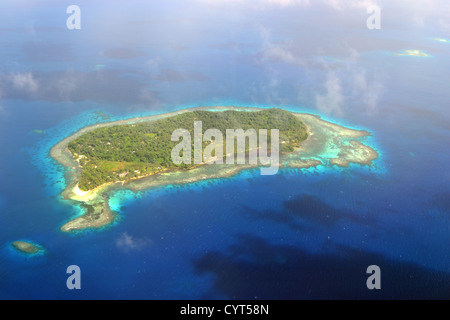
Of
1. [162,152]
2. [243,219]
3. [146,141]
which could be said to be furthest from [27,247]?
[146,141]

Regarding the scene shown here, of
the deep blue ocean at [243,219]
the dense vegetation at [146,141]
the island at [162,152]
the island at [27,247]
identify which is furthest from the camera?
the dense vegetation at [146,141]

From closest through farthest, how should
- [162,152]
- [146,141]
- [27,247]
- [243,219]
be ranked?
[27,247], [243,219], [162,152], [146,141]

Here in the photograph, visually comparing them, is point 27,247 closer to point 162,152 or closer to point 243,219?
point 162,152

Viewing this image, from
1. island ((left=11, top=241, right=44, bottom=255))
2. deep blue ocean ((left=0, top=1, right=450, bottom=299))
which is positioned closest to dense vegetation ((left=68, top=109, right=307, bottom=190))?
deep blue ocean ((left=0, top=1, right=450, bottom=299))

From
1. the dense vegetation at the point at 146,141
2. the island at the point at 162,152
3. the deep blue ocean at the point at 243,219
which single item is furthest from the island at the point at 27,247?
the dense vegetation at the point at 146,141

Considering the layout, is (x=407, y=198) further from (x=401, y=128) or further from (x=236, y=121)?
(x=236, y=121)

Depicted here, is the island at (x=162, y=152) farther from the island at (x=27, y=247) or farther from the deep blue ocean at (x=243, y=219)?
the island at (x=27, y=247)
